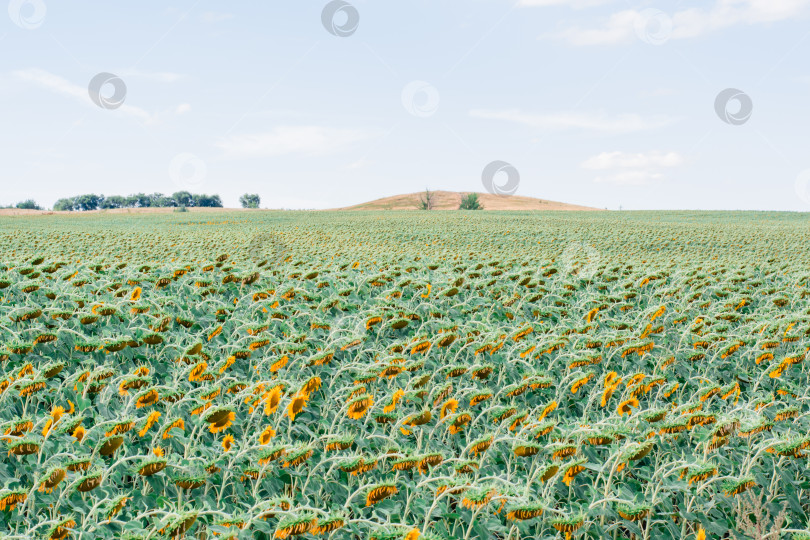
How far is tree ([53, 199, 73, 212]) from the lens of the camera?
121m

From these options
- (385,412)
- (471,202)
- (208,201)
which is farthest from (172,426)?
(208,201)

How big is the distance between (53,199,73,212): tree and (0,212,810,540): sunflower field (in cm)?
13102

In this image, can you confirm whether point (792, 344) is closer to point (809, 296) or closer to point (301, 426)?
point (809, 296)

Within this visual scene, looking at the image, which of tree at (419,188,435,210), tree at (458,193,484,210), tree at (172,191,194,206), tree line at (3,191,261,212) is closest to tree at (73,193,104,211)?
tree line at (3,191,261,212)

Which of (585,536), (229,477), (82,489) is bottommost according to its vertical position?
(585,536)

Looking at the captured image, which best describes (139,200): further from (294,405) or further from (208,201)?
(294,405)

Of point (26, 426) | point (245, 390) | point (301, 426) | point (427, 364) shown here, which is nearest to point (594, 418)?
point (427, 364)

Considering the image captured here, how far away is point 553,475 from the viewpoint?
10.3ft

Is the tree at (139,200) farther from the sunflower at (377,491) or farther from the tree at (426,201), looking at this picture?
the sunflower at (377,491)

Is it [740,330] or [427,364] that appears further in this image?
[740,330]

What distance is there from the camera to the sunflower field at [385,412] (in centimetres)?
302

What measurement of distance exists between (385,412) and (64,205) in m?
140

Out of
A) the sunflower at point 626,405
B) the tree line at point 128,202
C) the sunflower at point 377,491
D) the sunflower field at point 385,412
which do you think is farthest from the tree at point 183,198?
the sunflower at point 377,491

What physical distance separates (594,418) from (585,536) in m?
1.78
